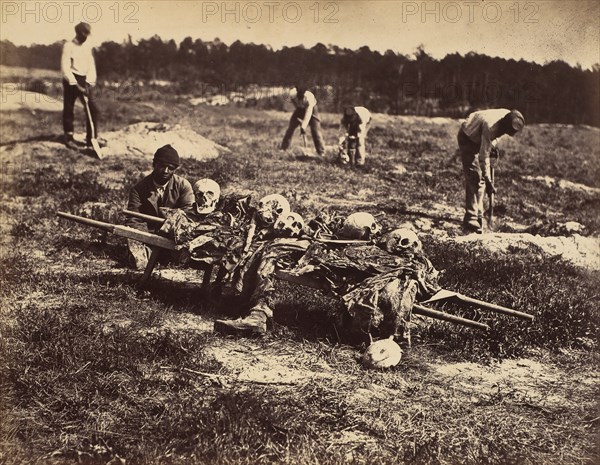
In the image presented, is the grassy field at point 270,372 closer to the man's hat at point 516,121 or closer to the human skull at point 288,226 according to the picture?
the human skull at point 288,226

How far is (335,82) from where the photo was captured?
1858 centimetres

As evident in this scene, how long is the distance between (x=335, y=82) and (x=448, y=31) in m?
11.7

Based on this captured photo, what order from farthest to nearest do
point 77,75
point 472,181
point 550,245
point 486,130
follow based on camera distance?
1. point 77,75
2. point 472,181
3. point 486,130
4. point 550,245

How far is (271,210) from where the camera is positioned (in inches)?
223

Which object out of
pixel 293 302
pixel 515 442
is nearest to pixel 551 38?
pixel 293 302

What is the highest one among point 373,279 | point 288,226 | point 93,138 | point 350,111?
point 350,111

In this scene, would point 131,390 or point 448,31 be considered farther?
point 448,31

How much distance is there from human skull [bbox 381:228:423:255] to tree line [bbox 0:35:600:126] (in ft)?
16.8

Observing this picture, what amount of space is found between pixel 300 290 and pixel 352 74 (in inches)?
502

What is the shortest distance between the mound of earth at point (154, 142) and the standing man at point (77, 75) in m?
0.58

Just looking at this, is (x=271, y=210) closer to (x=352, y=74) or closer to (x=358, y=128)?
(x=358, y=128)

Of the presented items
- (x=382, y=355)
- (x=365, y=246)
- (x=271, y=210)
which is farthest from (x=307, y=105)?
(x=382, y=355)

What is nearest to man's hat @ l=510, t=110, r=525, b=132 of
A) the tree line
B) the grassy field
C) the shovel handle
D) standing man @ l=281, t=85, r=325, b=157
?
the tree line

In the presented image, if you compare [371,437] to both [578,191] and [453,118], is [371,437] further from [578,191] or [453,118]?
[453,118]
